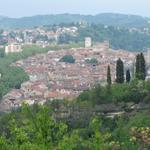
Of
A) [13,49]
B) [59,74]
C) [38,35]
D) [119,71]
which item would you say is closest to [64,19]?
[38,35]

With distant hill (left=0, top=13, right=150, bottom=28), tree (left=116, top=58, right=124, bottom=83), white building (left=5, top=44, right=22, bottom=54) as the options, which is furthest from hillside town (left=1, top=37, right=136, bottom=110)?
distant hill (left=0, top=13, right=150, bottom=28)

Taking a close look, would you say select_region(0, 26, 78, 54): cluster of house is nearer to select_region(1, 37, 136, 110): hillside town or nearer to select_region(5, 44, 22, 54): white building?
select_region(5, 44, 22, 54): white building

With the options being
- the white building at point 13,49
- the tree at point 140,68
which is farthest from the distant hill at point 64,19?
the tree at point 140,68

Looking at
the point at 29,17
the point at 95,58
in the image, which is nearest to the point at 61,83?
the point at 95,58

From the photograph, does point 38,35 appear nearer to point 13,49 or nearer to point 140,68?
point 13,49

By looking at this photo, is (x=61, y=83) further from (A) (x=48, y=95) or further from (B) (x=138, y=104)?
(B) (x=138, y=104)

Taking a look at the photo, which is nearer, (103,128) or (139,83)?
(103,128)

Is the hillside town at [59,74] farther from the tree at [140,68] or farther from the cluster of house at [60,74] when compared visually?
the tree at [140,68]

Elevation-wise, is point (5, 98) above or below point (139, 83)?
below
